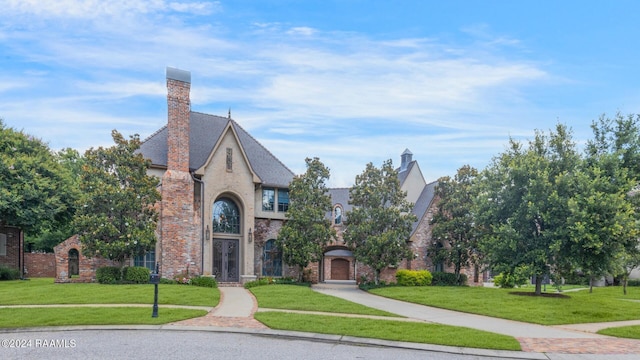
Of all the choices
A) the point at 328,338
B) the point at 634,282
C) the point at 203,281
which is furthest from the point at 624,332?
the point at 634,282

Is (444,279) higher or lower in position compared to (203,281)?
lower

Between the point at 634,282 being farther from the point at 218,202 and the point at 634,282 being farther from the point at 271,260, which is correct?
the point at 218,202

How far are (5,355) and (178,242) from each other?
16817mm

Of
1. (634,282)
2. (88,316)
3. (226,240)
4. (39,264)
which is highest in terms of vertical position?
(226,240)

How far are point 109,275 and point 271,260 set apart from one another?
9720 millimetres

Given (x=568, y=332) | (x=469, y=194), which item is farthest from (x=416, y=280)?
(x=568, y=332)

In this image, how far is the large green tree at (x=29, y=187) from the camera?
2851 cm

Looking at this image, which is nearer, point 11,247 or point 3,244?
point 3,244

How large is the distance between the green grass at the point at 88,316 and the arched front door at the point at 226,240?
1336cm

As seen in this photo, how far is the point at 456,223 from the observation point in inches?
1140

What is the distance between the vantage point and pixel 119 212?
24.0 metres

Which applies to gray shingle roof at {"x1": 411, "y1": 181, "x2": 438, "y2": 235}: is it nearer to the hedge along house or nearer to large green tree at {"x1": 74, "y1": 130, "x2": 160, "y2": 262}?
the hedge along house

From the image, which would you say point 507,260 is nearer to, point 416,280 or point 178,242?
point 416,280

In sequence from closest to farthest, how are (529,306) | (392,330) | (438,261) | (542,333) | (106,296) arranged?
(392,330) → (542,333) → (106,296) → (529,306) → (438,261)
